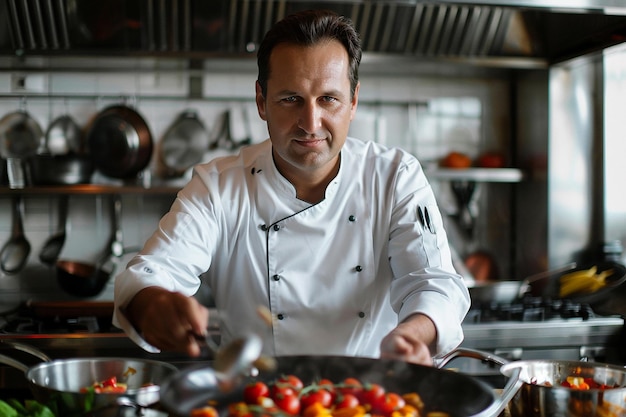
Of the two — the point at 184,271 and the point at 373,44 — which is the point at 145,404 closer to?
the point at 184,271

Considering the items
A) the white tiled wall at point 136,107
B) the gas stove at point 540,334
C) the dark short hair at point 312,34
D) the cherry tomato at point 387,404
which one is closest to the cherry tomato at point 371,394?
the cherry tomato at point 387,404

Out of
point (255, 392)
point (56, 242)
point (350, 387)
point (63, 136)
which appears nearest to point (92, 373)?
point (255, 392)

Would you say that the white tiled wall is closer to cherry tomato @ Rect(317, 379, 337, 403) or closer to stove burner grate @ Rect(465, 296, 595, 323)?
stove burner grate @ Rect(465, 296, 595, 323)

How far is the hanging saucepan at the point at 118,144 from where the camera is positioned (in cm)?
412

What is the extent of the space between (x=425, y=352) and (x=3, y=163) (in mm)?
3130

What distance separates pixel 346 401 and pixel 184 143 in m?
3.06

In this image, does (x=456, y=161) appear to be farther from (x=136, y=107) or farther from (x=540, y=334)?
(x=136, y=107)

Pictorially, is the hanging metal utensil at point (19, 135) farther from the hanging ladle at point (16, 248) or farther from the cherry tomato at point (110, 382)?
the cherry tomato at point (110, 382)

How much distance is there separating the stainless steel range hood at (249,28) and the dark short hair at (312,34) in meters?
1.75

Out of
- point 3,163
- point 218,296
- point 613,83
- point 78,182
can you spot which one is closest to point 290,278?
point 218,296

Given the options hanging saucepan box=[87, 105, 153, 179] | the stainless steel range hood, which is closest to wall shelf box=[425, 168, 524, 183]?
the stainless steel range hood

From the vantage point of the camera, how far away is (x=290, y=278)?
225 centimetres

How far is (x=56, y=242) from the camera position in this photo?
13.7ft

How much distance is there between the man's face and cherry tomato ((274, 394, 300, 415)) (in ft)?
2.71
